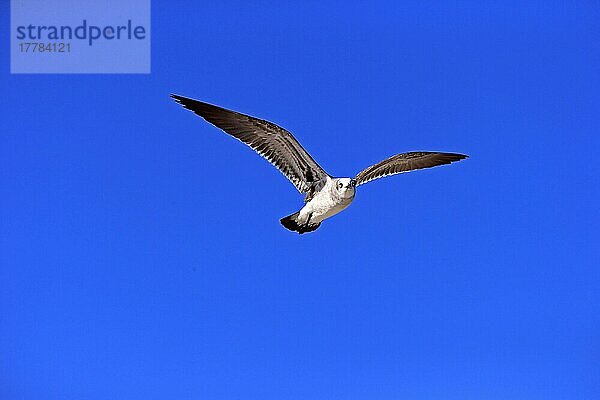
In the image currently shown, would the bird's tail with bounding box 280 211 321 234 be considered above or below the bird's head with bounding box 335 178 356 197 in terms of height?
below

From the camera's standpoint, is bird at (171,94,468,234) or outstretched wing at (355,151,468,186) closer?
bird at (171,94,468,234)

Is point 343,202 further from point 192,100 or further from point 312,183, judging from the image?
point 192,100

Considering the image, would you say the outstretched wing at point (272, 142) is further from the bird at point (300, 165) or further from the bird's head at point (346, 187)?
the bird's head at point (346, 187)

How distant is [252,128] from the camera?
20.0 feet

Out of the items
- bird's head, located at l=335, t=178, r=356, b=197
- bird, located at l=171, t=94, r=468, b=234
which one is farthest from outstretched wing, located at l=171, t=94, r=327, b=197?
bird's head, located at l=335, t=178, r=356, b=197

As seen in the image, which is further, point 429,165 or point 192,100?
point 429,165

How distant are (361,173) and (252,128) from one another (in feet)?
2.96

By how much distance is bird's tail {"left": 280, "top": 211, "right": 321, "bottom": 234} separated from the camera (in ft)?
20.6

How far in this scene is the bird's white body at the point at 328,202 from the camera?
596cm

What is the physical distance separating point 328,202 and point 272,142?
64 cm

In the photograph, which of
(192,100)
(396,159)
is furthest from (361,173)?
(192,100)

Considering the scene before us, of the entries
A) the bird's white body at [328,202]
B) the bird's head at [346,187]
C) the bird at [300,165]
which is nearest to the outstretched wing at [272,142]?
the bird at [300,165]

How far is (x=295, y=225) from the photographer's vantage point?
6.33m

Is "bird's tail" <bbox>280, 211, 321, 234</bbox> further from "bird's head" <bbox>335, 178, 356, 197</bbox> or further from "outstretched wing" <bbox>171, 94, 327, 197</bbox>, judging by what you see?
"bird's head" <bbox>335, 178, 356, 197</bbox>
